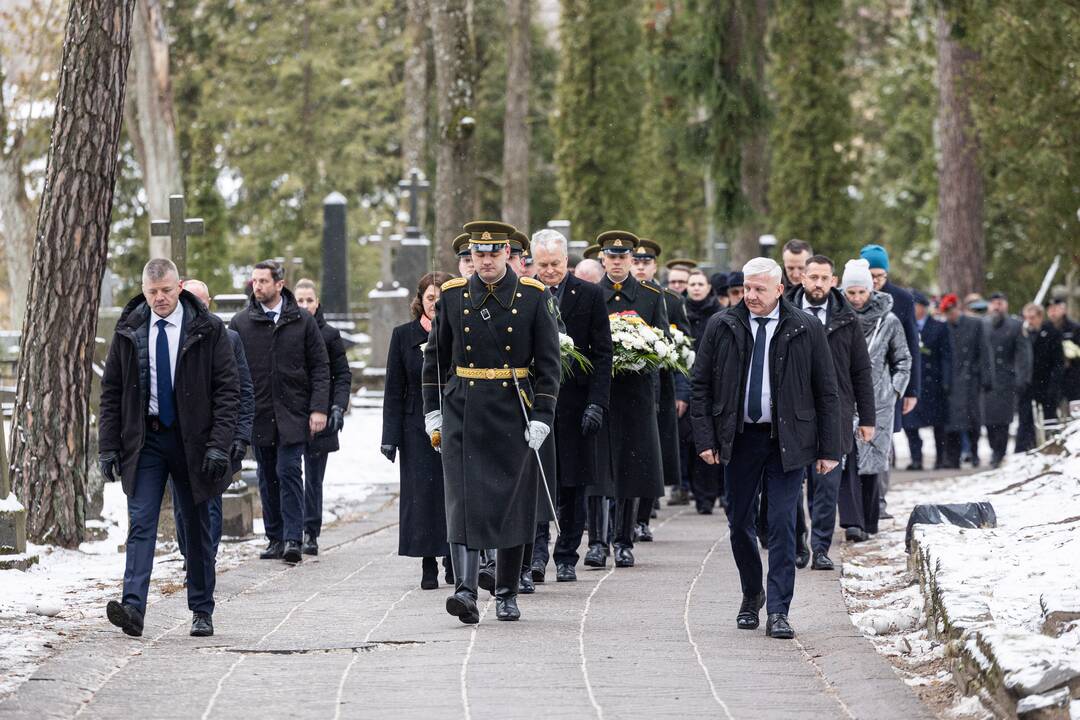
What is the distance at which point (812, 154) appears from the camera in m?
34.4

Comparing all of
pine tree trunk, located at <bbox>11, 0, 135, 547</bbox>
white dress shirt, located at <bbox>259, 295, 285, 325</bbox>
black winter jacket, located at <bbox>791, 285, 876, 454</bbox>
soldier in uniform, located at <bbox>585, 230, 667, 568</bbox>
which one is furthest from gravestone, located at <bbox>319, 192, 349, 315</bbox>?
black winter jacket, located at <bbox>791, 285, 876, 454</bbox>

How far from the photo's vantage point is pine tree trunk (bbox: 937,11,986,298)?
27.5m

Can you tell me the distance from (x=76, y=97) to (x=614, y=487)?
436 centimetres

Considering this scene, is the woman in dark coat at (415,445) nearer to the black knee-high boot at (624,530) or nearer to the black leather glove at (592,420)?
the black leather glove at (592,420)

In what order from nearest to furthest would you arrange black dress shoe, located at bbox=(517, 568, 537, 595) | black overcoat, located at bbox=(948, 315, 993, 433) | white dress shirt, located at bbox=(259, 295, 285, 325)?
black dress shoe, located at bbox=(517, 568, 537, 595)
white dress shirt, located at bbox=(259, 295, 285, 325)
black overcoat, located at bbox=(948, 315, 993, 433)

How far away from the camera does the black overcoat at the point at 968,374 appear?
812 inches

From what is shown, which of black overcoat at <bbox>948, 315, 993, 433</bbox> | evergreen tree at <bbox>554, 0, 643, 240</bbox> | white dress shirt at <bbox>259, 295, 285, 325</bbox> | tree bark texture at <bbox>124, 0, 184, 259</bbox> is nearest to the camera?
white dress shirt at <bbox>259, 295, 285, 325</bbox>

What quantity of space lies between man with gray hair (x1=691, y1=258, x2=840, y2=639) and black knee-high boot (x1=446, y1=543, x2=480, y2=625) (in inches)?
50.2

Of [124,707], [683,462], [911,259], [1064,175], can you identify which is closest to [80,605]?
[124,707]

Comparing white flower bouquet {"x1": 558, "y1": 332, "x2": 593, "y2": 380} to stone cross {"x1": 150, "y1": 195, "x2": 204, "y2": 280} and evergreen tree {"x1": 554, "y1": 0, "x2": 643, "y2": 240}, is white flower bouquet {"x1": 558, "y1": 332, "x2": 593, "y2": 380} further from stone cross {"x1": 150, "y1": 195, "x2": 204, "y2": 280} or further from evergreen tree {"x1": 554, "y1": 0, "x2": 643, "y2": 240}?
evergreen tree {"x1": 554, "y1": 0, "x2": 643, "y2": 240}

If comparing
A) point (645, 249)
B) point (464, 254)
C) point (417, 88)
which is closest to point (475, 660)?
point (464, 254)

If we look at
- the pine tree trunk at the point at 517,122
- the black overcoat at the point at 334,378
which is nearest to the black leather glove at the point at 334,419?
the black overcoat at the point at 334,378

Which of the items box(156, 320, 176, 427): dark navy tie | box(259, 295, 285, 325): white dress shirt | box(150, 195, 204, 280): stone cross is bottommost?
box(156, 320, 176, 427): dark navy tie

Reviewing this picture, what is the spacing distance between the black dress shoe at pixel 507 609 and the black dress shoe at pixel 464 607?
163 mm
